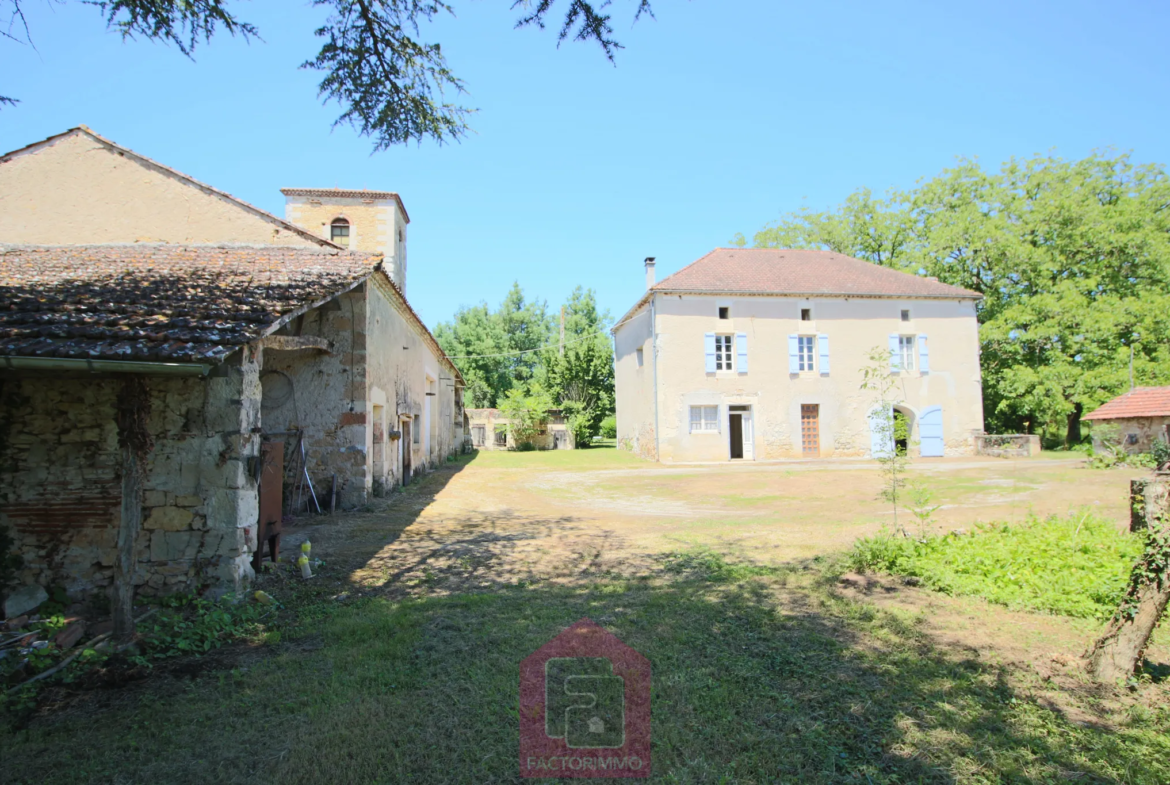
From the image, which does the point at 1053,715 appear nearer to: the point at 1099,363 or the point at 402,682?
the point at 402,682

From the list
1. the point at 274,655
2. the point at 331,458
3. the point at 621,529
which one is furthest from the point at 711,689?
the point at 331,458

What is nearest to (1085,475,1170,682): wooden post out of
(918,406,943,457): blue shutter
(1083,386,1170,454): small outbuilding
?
(1083,386,1170,454): small outbuilding

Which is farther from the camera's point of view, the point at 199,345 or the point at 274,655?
the point at 199,345

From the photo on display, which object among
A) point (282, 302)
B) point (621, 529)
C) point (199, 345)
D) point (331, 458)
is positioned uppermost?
point (282, 302)

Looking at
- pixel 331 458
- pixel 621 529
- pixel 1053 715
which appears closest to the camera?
pixel 1053 715

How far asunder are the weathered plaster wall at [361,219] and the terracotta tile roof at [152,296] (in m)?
9.29

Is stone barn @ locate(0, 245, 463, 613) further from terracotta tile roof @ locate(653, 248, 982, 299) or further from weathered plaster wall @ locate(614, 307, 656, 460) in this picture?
terracotta tile roof @ locate(653, 248, 982, 299)

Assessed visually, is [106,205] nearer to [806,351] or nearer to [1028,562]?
[1028,562]

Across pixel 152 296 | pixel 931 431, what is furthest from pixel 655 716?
pixel 931 431

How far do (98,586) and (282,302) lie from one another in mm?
2854

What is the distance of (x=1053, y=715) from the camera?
2.93m

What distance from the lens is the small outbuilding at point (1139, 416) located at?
1670 centimetres

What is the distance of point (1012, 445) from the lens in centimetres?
2042

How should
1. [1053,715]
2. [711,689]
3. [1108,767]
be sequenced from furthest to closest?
[711,689] < [1053,715] < [1108,767]
